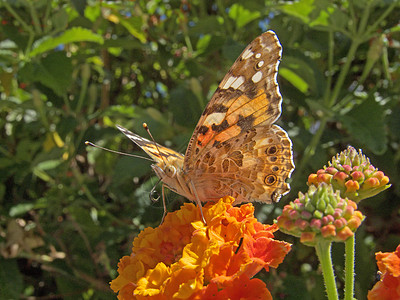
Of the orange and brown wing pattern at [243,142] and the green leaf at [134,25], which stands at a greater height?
the green leaf at [134,25]

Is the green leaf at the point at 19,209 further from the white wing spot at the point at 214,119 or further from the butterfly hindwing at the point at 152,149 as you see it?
the white wing spot at the point at 214,119

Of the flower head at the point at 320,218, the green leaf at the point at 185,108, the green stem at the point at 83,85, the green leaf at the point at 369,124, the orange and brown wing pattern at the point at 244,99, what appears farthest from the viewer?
the green stem at the point at 83,85

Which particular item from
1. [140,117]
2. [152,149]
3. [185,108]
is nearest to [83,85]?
[140,117]

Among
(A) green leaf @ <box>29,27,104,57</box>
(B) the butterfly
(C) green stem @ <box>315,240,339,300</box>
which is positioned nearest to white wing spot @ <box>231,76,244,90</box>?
(B) the butterfly

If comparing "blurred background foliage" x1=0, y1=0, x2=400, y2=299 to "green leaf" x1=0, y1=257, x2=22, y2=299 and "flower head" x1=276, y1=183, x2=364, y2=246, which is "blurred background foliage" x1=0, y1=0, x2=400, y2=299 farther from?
"flower head" x1=276, y1=183, x2=364, y2=246

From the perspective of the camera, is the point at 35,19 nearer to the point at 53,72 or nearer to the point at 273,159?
the point at 53,72

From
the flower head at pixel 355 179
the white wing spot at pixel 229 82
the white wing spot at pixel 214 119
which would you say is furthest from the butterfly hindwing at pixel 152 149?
the flower head at pixel 355 179

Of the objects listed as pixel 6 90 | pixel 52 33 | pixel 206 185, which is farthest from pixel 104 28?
pixel 206 185

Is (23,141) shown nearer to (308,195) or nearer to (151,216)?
(151,216)
